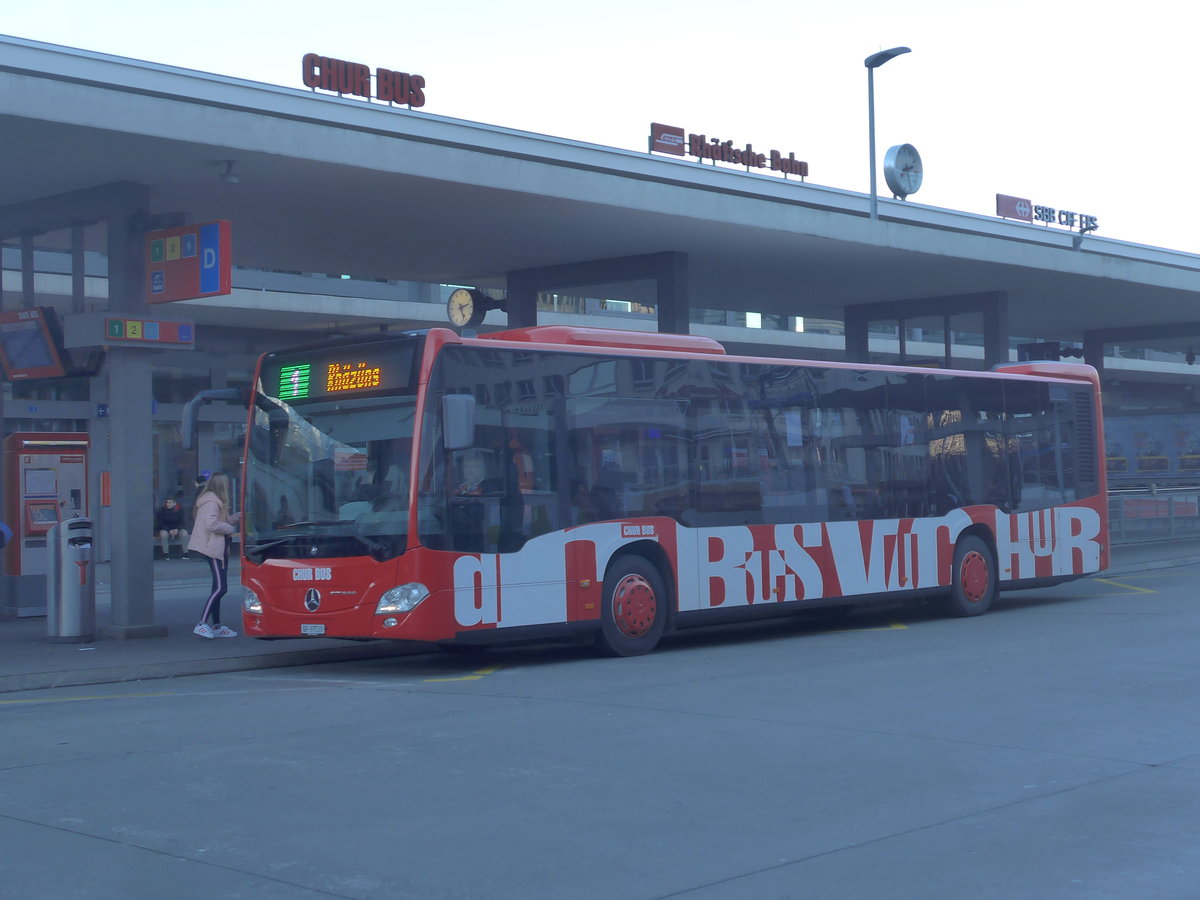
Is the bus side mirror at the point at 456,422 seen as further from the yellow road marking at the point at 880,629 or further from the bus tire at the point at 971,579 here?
the bus tire at the point at 971,579

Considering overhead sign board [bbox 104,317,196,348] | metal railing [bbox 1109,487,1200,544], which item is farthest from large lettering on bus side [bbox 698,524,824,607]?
metal railing [bbox 1109,487,1200,544]

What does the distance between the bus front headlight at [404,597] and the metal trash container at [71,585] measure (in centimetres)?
488

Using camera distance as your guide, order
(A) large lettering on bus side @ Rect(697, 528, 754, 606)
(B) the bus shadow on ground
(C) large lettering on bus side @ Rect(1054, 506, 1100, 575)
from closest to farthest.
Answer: (B) the bus shadow on ground
(A) large lettering on bus side @ Rect(697, 528, 754, 606)
(C) large lettering on bus side @ Rect(1054, 506, 1100, 575)

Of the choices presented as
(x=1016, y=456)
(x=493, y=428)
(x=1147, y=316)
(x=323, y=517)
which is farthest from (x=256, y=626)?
(x=1147, y=316)

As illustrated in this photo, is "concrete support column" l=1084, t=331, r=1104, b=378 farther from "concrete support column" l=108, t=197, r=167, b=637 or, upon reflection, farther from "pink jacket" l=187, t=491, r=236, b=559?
"concrete support column" l=108, t=197, r=167, b=637

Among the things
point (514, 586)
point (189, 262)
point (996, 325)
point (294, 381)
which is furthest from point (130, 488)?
point (996, 325)

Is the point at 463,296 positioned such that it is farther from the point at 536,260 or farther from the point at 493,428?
the point at 493,428

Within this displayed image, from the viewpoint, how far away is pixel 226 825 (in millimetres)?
6535

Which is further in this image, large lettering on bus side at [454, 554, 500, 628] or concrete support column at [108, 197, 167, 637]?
concrete support column at [108, 197, 167, 637]

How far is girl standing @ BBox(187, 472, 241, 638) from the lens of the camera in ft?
50.1

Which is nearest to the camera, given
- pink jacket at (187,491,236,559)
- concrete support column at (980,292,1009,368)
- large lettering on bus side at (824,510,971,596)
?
pink jacket at (187,491,236,559)

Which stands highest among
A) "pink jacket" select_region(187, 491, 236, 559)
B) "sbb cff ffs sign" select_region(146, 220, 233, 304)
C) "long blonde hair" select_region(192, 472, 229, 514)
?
"sbb cff ffs sign" select_region(146, 220, 233, 304)

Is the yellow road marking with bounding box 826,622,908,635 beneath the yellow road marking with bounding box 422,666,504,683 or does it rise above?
beneath

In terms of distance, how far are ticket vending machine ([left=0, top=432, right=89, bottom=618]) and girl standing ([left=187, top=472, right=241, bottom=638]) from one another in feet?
10.2
